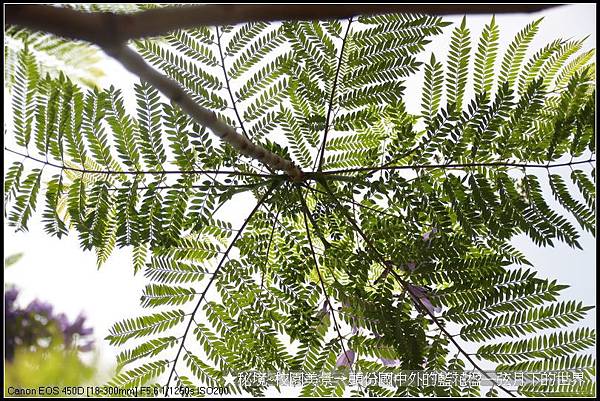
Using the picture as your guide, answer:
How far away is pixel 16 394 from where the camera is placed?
2.16ft

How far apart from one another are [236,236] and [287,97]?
0.98ft

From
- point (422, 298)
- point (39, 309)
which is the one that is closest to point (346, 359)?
point (422, 298)

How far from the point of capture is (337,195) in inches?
42.3

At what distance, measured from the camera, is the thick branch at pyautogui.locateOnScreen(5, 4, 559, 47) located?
389 millimetres

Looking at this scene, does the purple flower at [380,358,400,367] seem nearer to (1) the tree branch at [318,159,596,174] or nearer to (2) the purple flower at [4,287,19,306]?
(1) the tree branch at [318,159,596,174]

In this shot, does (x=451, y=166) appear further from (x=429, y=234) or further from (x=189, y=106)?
(x=189, y=106)

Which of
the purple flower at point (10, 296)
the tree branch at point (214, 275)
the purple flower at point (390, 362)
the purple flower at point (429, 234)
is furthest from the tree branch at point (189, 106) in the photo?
the purple flower at point (10, 296)

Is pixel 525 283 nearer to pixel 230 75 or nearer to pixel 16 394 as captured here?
pixel 230 75

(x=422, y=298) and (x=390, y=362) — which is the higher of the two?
(x=422, y=298)

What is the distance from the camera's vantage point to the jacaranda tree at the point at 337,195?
3.27 ft

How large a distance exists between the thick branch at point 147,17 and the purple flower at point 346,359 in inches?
30.7

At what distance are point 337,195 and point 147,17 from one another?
2.32 feet

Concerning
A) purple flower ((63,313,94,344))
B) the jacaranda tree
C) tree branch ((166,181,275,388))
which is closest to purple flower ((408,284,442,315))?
the jacaranda tree

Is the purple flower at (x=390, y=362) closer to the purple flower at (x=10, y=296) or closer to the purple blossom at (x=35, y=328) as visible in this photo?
the purple blossom at (x=35, y=328)
